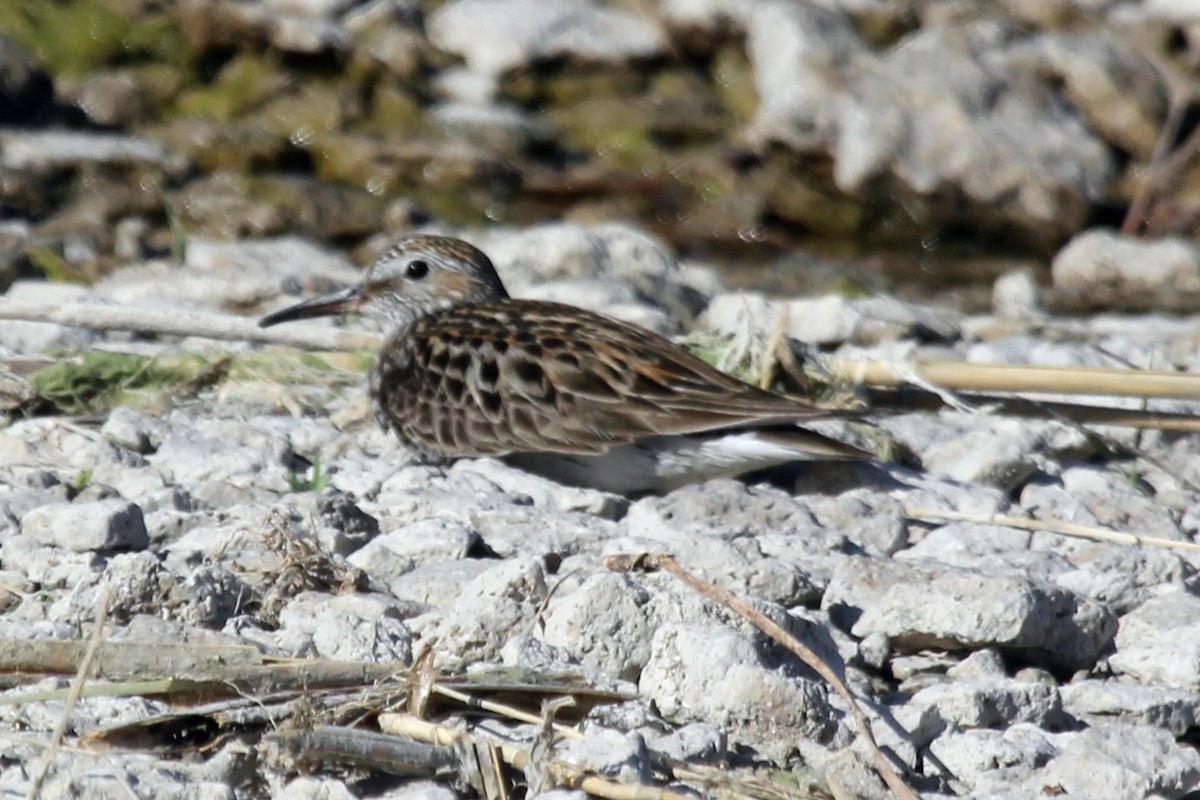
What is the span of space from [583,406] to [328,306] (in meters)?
Answer: 1.53

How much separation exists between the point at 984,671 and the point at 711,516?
119 centimetres

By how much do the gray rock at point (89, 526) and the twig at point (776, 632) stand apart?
129 cm

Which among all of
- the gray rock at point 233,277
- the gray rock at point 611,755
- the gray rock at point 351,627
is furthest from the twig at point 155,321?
the gray rock at point 611,755

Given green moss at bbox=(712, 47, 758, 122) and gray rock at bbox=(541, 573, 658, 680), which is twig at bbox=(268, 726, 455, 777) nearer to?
gray rock at bbox=(541, 573, 658, 680)

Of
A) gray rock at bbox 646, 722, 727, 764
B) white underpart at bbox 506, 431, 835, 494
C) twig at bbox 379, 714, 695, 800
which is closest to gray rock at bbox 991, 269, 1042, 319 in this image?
white underpart at bbox 506, 431, 835, 494

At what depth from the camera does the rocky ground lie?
448 centimetres

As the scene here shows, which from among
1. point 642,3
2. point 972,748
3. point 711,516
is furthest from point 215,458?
point 642,3

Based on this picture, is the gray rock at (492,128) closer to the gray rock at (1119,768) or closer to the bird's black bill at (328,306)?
the bird's black bill at (328,306)

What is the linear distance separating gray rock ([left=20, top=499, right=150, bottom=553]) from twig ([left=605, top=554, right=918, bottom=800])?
1.29 meters

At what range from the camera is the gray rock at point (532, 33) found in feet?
46.1

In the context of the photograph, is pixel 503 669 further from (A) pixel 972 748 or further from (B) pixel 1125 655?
(B) pixel 1125 655

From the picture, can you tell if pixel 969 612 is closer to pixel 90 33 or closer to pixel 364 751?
Answer: pixel 364 751

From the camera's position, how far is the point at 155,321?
22.4 feet

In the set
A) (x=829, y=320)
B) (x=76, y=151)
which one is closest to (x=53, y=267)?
(x=76, y=151)
